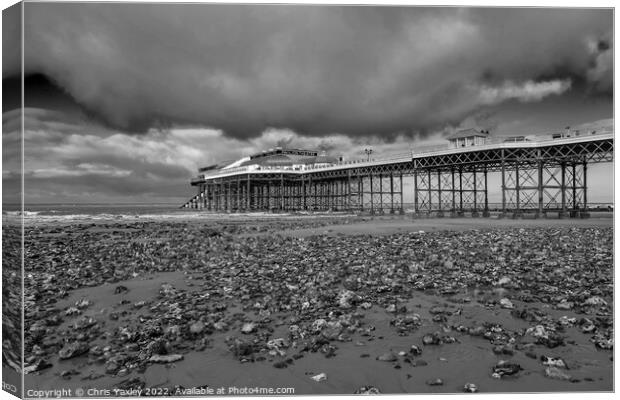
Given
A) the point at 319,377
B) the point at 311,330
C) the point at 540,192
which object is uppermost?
the point at 540,192

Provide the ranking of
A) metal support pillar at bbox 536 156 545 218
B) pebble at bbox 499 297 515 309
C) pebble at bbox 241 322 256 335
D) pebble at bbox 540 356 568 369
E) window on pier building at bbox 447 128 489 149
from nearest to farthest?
pebble at bbox 540 356 568 369 → pebble at bbox 241 322 256 335 → pebble at bbox 499 297 515 309 → metal support pillar at bbox 536 156 545 218 → window on pier building at bbox 447 128 489 149

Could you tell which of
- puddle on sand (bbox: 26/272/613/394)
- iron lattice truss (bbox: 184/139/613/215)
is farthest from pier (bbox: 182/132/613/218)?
puddle on sand (bbox: 26/272/613/394)

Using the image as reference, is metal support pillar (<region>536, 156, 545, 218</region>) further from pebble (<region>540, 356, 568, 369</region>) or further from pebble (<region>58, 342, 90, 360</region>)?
pebble (<region>58, 342, 90, 360</region>)

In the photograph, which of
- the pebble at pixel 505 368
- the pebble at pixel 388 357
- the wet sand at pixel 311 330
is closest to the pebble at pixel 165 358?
the wet sand at pixel 311 330

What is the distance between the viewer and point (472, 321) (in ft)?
18.5

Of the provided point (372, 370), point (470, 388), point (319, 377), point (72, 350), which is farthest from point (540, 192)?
point (72, 350)

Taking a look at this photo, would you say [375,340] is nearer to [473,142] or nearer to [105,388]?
[105,388]

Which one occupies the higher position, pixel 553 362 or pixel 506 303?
pixel 506 303

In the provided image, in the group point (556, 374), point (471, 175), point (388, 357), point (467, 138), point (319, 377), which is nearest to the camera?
point (556, 374)

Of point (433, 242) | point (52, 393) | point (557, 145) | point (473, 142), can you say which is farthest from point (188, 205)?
point (52, 393)

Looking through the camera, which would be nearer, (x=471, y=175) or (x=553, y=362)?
(x=553, y=362)

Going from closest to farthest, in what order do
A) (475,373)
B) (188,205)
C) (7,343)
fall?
1. (475,373)
2. (7,343)
3. (188,205)

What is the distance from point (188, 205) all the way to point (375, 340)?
3462 inches

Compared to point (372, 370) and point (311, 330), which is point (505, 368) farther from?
point (311, 330)
